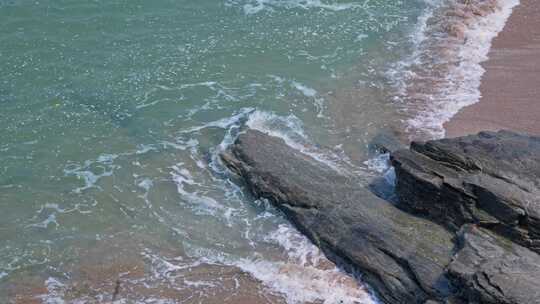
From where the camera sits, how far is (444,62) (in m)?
19.0

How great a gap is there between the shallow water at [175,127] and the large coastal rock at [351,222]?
349mm

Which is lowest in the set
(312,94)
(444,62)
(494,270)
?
(312,94)

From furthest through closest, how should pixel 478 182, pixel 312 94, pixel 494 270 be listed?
1. pixel 312 94
2. pixel 478 182
3. pixel 494 270

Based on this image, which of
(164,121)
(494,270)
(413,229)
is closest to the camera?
(494,270)

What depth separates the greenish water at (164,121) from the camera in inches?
498

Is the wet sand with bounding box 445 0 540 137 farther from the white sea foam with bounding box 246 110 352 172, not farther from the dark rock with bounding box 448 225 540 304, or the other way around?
the dark rock with bounding box 448 225 540 304

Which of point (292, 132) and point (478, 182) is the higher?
point (478, 182)

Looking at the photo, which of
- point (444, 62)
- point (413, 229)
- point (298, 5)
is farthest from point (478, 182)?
point (298, 5)

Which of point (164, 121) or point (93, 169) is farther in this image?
point (164, 121)

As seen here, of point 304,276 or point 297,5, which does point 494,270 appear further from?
point 297,5

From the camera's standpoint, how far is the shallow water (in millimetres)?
12297

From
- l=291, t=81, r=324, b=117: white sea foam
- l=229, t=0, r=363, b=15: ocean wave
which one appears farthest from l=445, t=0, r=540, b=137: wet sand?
l=229, t=0, r=363, b=15: ocean wave

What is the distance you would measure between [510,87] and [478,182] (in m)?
6.81

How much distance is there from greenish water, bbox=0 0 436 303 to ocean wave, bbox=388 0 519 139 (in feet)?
1.57
